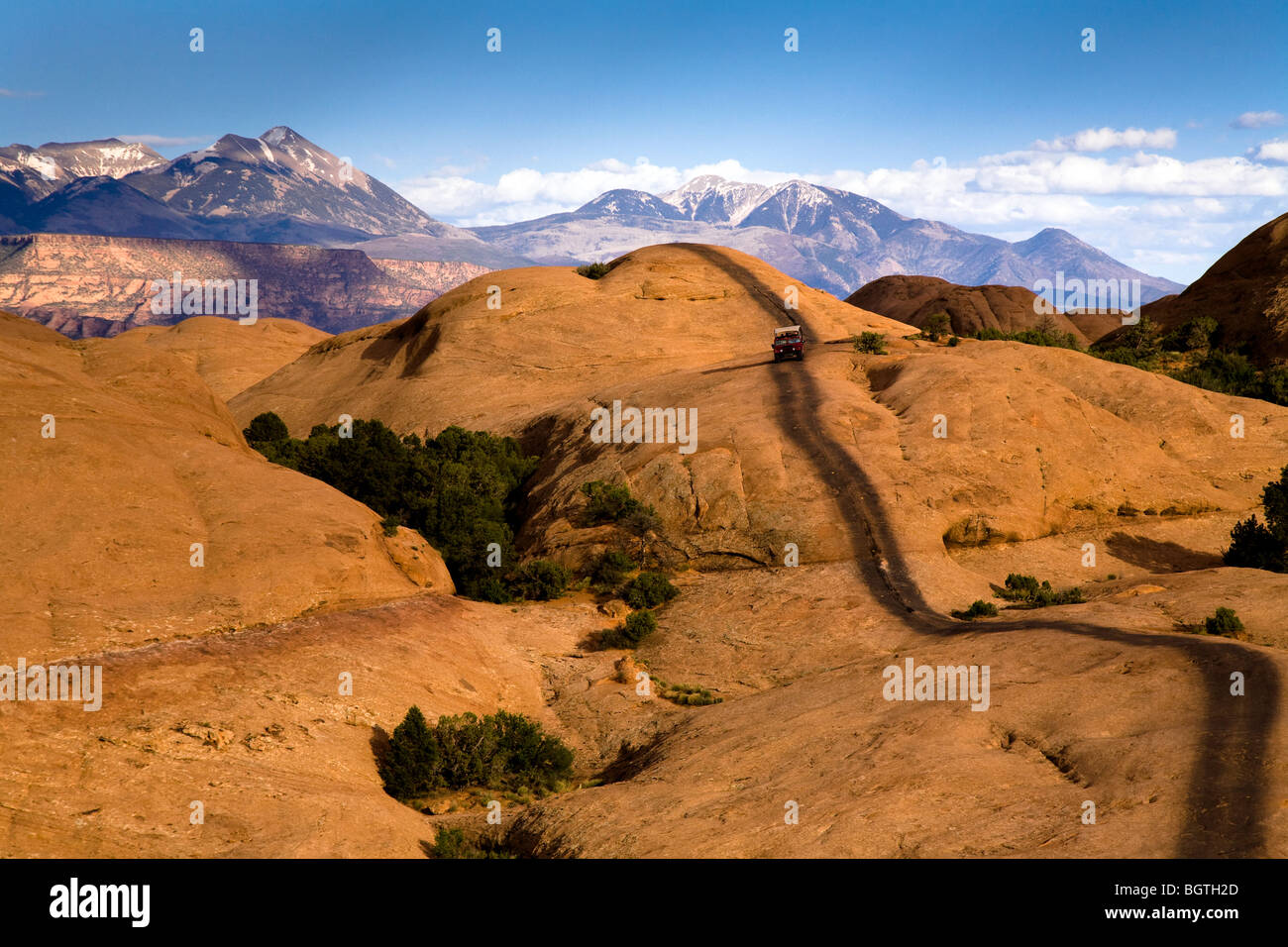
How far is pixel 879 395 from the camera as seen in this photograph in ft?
129

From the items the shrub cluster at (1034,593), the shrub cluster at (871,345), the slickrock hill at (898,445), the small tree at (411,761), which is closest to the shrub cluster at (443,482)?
the slickrock hill at (898,445)

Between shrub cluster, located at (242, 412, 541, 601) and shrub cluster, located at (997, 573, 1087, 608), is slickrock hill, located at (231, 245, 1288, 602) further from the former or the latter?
shrub cluster, located at (242, 412, 541, 601)

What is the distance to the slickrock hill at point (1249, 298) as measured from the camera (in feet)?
181

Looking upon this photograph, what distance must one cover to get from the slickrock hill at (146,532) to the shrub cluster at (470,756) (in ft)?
16.4

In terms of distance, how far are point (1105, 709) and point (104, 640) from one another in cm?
1881

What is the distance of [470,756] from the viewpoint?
17.7 meters

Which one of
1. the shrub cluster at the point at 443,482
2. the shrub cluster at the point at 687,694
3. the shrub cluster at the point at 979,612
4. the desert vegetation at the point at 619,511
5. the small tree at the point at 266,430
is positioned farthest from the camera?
the small tree at the point at 266,430

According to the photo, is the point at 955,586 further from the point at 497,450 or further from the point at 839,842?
the point at 497,450

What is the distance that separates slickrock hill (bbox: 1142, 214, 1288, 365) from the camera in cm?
5516

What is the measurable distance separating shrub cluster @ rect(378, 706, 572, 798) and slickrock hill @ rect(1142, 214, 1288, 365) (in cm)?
5598

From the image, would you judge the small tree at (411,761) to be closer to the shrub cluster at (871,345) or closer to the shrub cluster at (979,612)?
the shrub cluster at (979,612)

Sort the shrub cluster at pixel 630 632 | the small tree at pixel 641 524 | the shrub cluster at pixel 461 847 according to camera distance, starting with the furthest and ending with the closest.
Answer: the small tree at pixel 641 524 < the shrub cluster at pixel 630 632 < the shrub cluster at pixel 461 847

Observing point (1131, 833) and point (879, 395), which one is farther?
point (879, 395)
